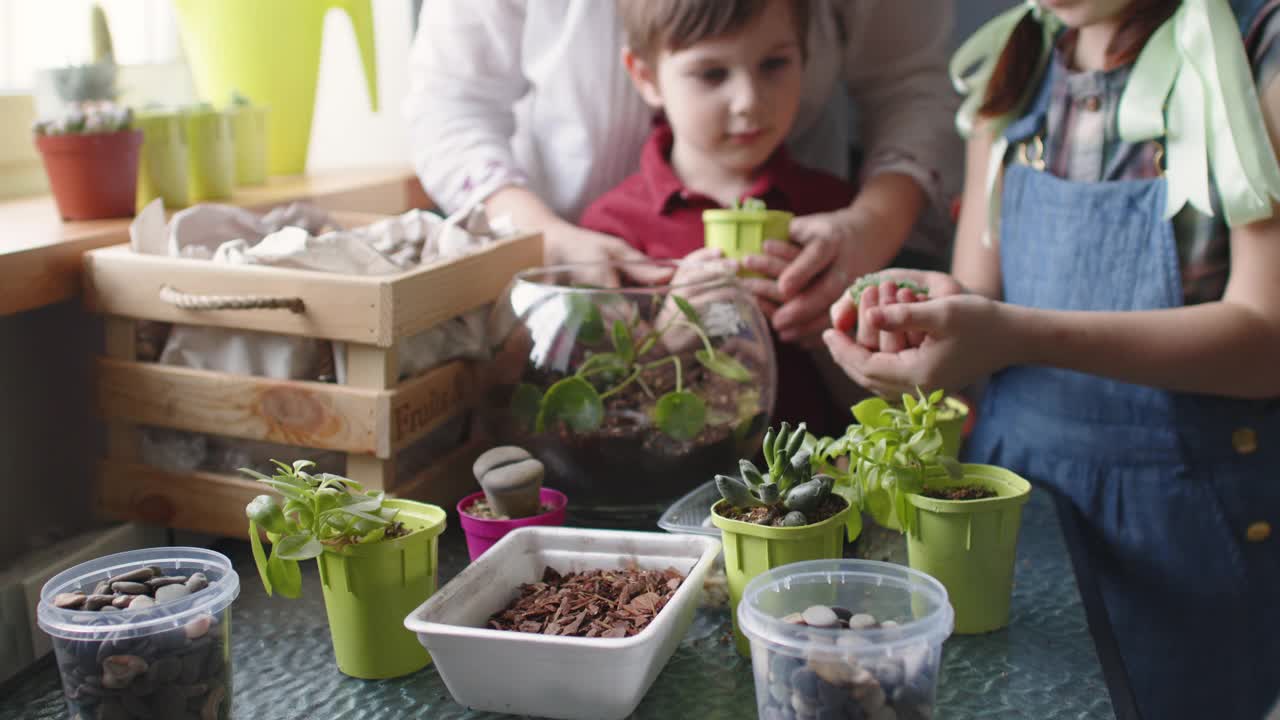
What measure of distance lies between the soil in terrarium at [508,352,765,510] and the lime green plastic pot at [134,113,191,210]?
1.95 feet

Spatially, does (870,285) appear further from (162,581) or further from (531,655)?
(162,581)

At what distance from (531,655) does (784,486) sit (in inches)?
8.9

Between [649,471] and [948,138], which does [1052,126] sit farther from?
[649,471]

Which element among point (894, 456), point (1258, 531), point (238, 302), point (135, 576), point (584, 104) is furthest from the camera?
point (584, 104)

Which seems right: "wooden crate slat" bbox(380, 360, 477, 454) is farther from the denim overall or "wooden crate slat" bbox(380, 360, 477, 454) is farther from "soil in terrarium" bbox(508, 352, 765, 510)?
the denim overall

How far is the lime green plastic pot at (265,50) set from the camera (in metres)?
1.58

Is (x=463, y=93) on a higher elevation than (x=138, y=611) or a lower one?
higher

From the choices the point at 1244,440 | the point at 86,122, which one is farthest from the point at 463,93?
the point at 1244,440

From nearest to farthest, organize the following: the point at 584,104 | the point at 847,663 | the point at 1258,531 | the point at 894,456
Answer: the point at 847,663
the point at 894,456
the point at 1258,531
the point at 584,104

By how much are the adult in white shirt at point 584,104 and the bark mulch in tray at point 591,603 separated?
68 cm

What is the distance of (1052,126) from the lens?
130 cm

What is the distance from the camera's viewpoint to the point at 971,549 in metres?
0.85

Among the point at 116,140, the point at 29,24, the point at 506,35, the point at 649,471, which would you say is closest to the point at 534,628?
the point at 649,471

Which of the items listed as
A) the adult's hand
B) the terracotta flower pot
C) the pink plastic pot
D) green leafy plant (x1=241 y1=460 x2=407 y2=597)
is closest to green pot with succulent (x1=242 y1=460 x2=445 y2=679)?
green leafy plant (x1=241 y1=460 x2=407 y2=597)
